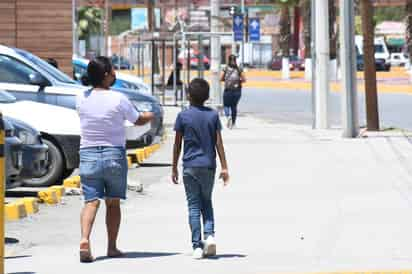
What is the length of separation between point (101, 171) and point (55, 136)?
21.6 ft

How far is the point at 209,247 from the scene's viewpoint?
10969 mm

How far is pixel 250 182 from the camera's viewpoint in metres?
18.3

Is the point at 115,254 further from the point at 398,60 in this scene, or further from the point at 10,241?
the point at 398,60

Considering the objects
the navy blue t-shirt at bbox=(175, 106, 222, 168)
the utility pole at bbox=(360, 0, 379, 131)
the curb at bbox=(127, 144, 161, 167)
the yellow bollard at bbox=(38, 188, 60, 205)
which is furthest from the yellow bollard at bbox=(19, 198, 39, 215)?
the utility pole at bbox=(360, 0, 379, 131)

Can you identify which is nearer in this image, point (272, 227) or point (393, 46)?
point (272, 227)

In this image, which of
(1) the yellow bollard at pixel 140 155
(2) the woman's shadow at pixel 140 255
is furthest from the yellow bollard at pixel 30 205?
(1) the yellow bollard at pixel 140 155

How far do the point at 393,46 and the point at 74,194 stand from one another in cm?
11197

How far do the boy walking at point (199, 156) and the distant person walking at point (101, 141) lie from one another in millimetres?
375

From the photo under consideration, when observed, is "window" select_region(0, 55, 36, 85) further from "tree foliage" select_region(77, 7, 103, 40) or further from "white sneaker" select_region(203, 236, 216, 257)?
"tree foliage" select_region(77, 7, 103, 40)

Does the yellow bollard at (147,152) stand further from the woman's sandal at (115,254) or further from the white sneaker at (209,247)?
the white sneaker at (209,247)

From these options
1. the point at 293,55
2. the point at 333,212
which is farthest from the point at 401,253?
the point at 293,55

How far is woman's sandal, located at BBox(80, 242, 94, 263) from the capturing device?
35.3 ft

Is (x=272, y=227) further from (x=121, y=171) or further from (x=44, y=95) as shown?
(x=44, y=95)

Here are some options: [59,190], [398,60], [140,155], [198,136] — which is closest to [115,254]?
[198,136]
